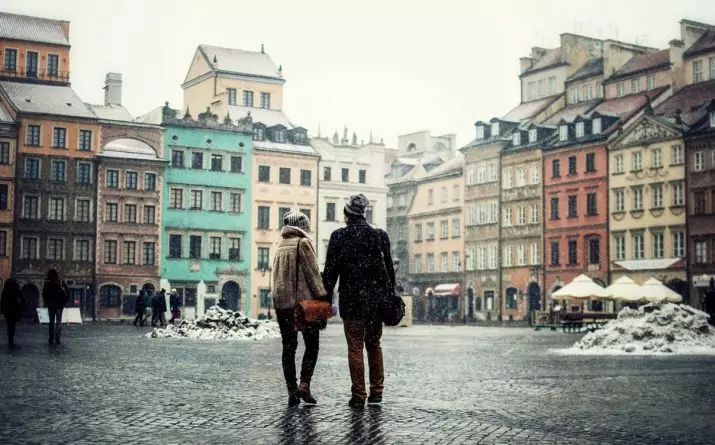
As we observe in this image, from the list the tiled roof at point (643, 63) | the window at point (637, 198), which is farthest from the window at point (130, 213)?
the tiled roof at point (643, 63)

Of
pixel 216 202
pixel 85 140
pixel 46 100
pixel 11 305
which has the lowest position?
pixel 11 305

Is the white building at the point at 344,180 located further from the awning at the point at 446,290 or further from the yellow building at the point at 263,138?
the awning at the point at 446,290

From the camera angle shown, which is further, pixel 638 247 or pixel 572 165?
pixel 572 165

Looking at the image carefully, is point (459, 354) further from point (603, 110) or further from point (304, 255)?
point (603, 110)

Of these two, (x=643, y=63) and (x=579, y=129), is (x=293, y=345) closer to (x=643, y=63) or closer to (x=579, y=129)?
(x=579, y=129)

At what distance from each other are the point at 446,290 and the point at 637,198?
61.3ft

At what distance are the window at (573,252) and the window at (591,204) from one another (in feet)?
6.78

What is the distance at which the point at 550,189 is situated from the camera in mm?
67562

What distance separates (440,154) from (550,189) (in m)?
22.7

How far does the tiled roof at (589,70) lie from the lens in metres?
68.6

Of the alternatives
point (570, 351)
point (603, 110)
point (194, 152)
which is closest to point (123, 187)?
point (194, 152)

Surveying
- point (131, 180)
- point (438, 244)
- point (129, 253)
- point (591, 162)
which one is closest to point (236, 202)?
point (131, 180)

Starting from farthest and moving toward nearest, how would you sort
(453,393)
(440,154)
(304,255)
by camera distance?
(440,154) < (453,393) < (304,255)

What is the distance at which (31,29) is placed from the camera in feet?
224
